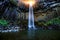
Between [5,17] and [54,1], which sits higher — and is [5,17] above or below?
below

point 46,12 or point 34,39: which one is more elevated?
point 46,12

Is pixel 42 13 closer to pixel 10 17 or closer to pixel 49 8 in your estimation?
pixel 49 8

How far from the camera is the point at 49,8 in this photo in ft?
63.8

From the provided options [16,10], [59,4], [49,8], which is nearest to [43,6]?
[49,8]

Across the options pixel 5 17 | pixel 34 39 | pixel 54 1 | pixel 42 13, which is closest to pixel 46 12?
pixel 42 13

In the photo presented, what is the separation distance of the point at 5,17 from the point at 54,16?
656 centimetres

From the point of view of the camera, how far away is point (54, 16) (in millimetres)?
19234

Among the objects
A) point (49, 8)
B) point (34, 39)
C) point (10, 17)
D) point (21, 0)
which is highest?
point (21, 0)

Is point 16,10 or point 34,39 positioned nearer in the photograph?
point 34,39

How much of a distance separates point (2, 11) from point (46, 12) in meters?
5.96

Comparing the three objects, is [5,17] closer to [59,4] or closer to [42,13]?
[42,13]

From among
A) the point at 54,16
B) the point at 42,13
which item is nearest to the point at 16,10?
the point at 42,13

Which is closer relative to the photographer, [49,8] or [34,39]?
[34,39]

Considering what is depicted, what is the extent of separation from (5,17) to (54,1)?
7.11m
